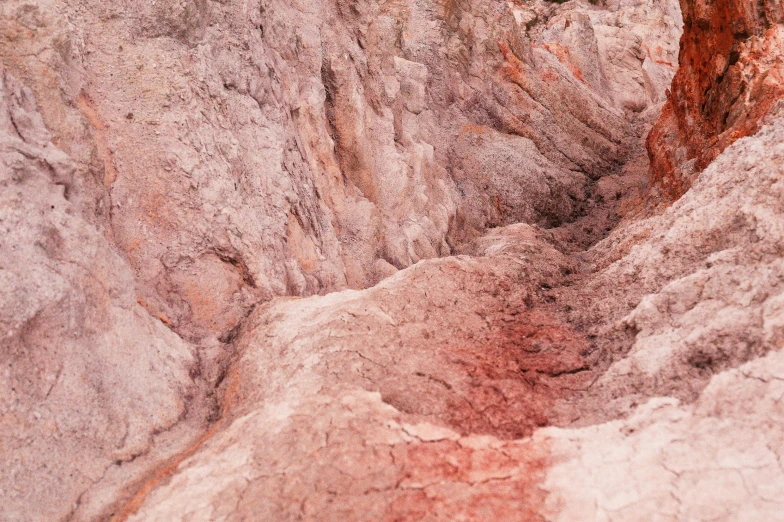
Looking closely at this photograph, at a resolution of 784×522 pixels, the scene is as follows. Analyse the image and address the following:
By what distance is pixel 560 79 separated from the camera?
672 inches

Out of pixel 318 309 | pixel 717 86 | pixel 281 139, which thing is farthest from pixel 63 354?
pixel 717 86

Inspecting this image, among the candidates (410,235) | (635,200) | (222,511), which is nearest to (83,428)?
(222,511)

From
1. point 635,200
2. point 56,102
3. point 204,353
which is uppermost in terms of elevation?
point 56,102

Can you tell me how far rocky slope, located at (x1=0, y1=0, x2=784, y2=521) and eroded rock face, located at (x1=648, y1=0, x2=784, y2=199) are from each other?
0.26ft

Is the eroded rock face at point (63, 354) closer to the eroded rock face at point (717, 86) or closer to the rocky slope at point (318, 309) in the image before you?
the rocky slope at point (318, 309)

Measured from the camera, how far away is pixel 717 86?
9.52 metres

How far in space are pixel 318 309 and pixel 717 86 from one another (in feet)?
24.2

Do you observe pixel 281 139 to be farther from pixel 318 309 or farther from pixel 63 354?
pixel 63 354

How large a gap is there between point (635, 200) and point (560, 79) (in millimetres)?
5651

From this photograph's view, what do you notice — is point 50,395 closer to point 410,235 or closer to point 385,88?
point 410,235

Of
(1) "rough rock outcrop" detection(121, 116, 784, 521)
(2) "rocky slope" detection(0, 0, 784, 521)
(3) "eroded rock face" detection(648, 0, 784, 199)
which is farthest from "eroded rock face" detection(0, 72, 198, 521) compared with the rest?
(3) "eroded rock face" detection(648, 0, 784, 199)

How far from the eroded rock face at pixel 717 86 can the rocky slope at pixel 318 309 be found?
0.08 metres

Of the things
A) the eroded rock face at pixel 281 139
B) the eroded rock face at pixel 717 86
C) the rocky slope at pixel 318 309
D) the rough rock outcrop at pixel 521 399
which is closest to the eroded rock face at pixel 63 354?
the rocky slope at pixel 318 309

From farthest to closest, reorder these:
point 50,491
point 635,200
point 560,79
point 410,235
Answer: point 560,79 < point 635,200 < point 410,235 < point 50,491
